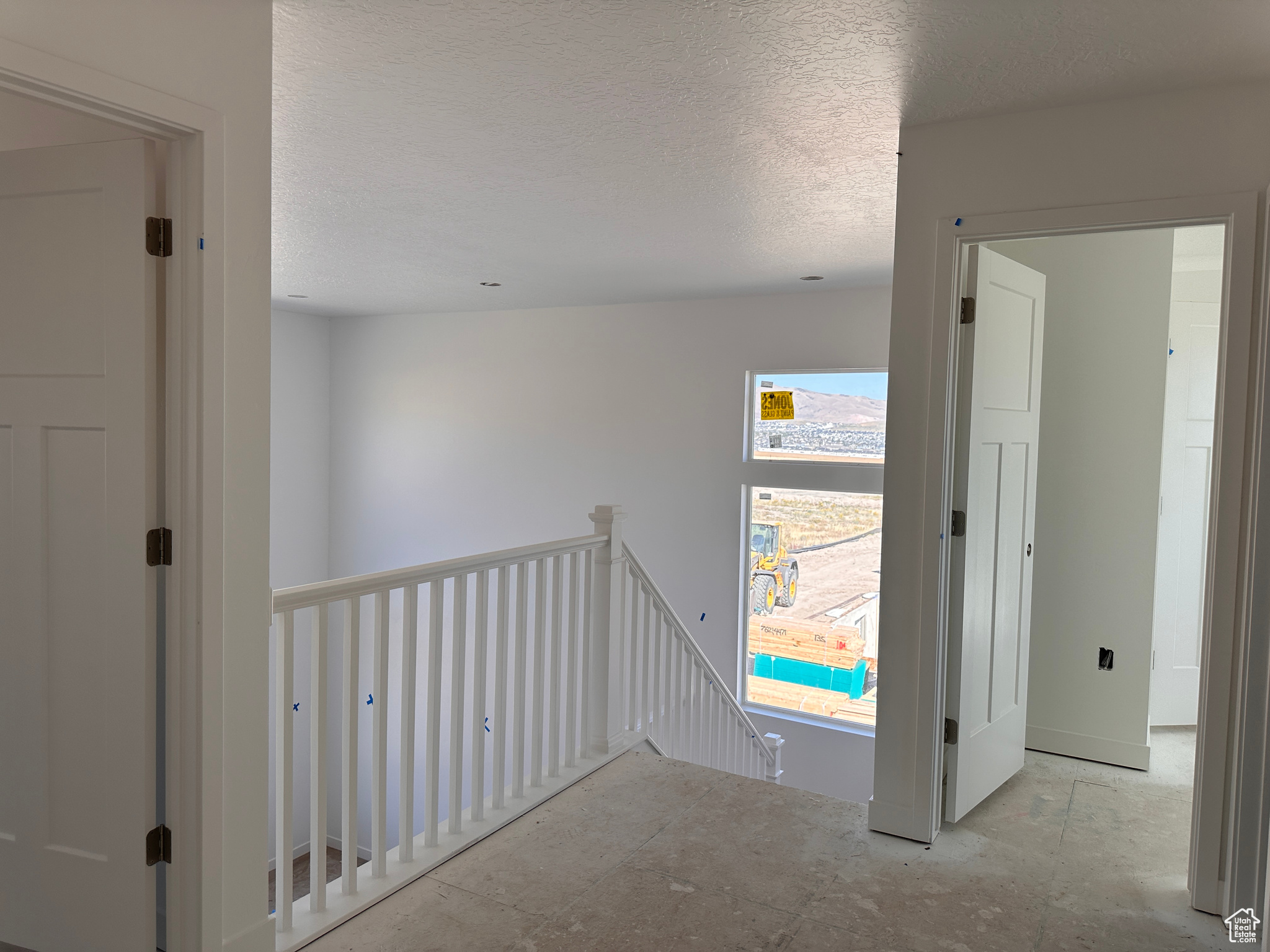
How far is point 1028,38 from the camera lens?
6.95 ft

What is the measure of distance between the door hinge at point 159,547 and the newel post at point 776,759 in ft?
13.6

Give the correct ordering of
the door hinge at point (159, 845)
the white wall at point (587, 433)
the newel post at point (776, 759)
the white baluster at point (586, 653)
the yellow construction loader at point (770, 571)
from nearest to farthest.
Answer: the door hinge at point (159, 845) → the white baluster at point (586, 653) → the newel post at point (776, 759) → the white wall at point (587, 433) → the yellow construction loader at point (770, 571)

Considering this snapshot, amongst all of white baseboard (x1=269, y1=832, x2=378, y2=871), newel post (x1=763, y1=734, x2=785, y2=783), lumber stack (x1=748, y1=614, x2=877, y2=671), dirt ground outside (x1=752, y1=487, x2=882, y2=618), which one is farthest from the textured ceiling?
white baseboard (x1=269, y1=832, x2=378, y2=871)

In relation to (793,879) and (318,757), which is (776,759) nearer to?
(793,879)

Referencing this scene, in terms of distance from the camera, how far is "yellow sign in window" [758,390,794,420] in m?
6.12

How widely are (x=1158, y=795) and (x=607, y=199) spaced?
10.8 feet

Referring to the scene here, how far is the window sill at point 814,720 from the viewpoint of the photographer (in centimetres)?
593

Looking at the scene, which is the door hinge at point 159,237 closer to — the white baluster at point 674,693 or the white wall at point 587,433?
the white baluster at point 674,693

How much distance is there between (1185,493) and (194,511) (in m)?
4.61

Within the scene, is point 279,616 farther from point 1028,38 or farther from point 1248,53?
point 1248,53

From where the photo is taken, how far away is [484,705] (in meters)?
3.30

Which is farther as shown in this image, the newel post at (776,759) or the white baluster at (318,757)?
the newel post at (776,759)

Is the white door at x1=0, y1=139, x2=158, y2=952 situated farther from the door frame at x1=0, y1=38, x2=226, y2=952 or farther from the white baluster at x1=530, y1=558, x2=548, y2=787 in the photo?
the white baluster at x1=530, y1=558, x2=548, y2=787

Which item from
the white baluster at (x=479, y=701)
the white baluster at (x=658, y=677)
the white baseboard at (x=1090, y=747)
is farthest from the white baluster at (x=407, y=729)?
the white baseboard at (x=1090, y=747)
